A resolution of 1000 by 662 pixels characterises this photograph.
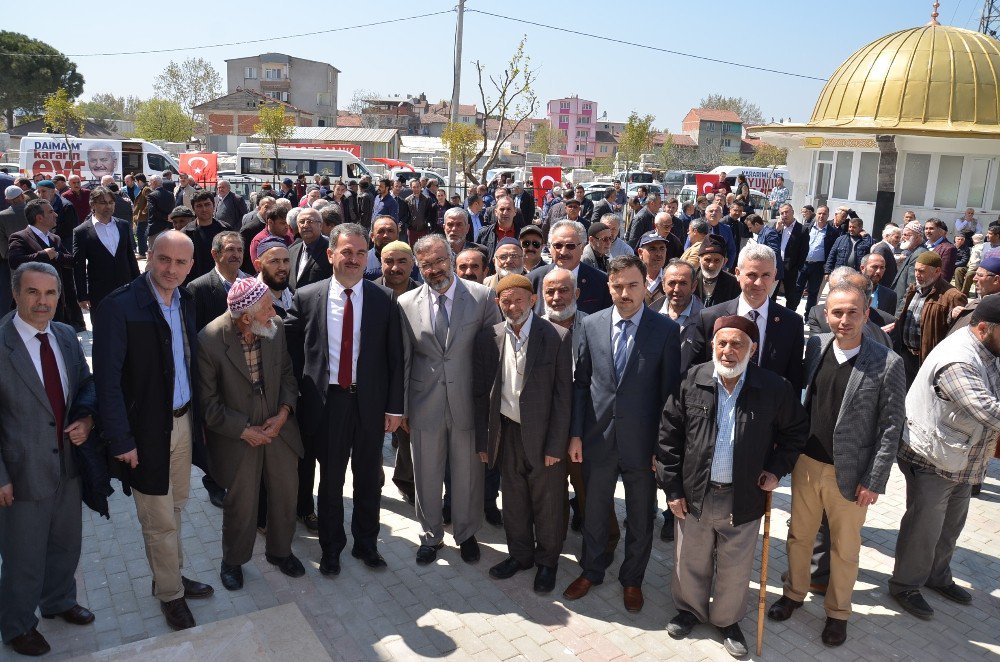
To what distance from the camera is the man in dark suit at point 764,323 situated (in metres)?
4.21

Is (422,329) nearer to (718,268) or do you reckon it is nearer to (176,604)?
(176,604)

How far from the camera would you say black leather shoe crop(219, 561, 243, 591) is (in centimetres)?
425

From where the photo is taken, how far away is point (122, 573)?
4344 mm

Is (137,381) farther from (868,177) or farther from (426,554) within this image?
(868,177)

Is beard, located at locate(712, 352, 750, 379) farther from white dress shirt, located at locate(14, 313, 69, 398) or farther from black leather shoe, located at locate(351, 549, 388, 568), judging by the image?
white dress shirt, located at locate(14, 313, 69, 398)

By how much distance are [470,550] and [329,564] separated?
90 cm

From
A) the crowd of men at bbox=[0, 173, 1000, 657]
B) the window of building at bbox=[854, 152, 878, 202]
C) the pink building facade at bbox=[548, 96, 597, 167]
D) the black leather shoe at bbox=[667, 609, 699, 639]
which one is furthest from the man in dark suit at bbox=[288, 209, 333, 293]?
the pink building facade at bbox=[548, 96, 597, 167]

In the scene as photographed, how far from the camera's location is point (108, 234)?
8047 millimetres

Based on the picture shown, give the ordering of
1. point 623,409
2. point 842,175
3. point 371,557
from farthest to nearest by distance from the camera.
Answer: point 842,175, point 371,557, point 623,409

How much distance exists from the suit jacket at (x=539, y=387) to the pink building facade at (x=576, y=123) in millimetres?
96998

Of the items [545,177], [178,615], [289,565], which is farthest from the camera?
[545,177]

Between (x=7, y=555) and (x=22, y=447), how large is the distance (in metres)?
0.57

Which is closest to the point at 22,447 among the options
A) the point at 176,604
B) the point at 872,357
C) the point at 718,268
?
the point at 176,604

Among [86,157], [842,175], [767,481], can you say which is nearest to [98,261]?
[767,481]
